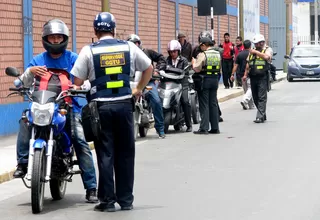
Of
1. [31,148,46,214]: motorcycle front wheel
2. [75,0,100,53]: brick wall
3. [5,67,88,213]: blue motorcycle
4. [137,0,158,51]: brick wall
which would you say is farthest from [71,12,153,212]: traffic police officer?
[137,0,158,51]: brick wall

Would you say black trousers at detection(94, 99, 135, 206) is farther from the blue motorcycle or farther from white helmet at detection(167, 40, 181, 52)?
white helmet at detection(167, 40, 181, 52)

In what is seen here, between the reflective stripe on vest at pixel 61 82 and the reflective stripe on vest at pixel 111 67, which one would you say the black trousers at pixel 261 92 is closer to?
the reflective stripe on vest at pixel 61 82

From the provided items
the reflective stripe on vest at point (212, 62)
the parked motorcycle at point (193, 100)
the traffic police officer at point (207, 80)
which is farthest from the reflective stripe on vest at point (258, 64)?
the reflective stripe on vest at point (212, 62)

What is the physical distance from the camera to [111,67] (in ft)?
28.7

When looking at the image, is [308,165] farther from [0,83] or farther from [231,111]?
[231,111]

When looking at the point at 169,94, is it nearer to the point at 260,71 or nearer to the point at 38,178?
the point at 260,71

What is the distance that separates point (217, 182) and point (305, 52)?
29510 millimetres

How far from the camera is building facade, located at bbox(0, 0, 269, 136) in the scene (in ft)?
53.7

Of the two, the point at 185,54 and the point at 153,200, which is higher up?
the point at 185,54

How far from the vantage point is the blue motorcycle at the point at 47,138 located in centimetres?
859

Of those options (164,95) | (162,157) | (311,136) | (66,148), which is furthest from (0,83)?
(66,148)

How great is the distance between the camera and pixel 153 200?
953cm

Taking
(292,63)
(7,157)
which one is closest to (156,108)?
(7,157)

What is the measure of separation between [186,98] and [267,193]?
763cm
